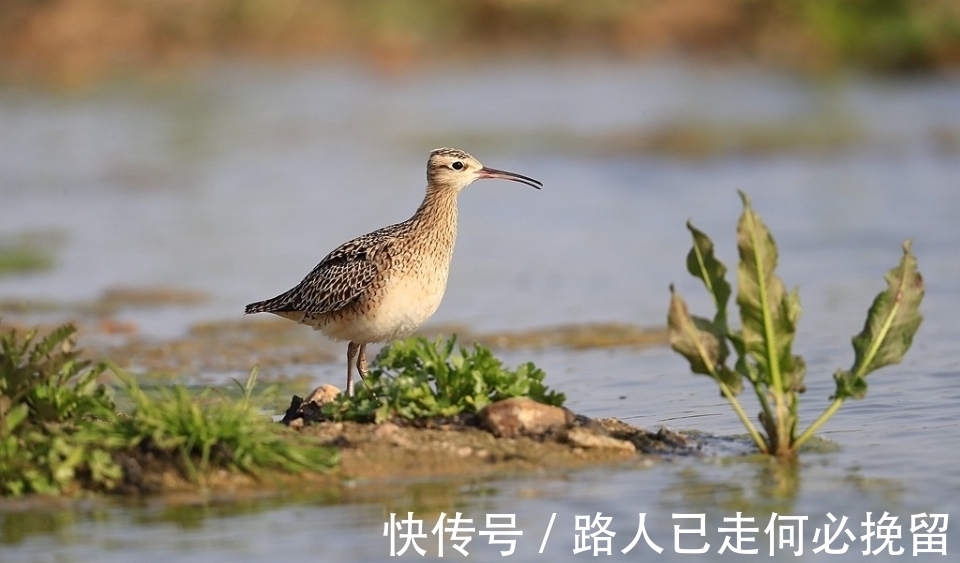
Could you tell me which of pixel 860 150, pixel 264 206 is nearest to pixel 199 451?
pixel 264 206

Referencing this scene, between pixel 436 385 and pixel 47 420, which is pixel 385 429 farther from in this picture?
pixel 47 420

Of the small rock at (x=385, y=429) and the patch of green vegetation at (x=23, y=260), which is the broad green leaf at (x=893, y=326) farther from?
the patch of green vegetation at (x=23, y=260)

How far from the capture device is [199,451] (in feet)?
26.5

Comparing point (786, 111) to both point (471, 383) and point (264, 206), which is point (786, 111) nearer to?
point (264, 206)

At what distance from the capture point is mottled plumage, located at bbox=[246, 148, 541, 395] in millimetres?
9734

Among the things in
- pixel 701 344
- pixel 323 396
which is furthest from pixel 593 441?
pixel 323 396

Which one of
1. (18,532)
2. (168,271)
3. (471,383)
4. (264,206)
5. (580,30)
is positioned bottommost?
(18,532)

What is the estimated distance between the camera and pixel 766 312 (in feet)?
27.1

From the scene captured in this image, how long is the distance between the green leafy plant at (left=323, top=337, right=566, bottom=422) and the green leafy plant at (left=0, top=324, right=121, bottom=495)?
118cm

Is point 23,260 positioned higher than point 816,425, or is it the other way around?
point 23,260

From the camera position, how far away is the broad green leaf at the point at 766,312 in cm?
826

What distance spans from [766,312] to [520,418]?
1.32 meters

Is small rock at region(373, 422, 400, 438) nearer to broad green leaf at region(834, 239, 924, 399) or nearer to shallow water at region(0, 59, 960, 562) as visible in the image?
shallow water at region(0, 59, 960, 562)

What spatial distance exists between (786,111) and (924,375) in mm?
18268
